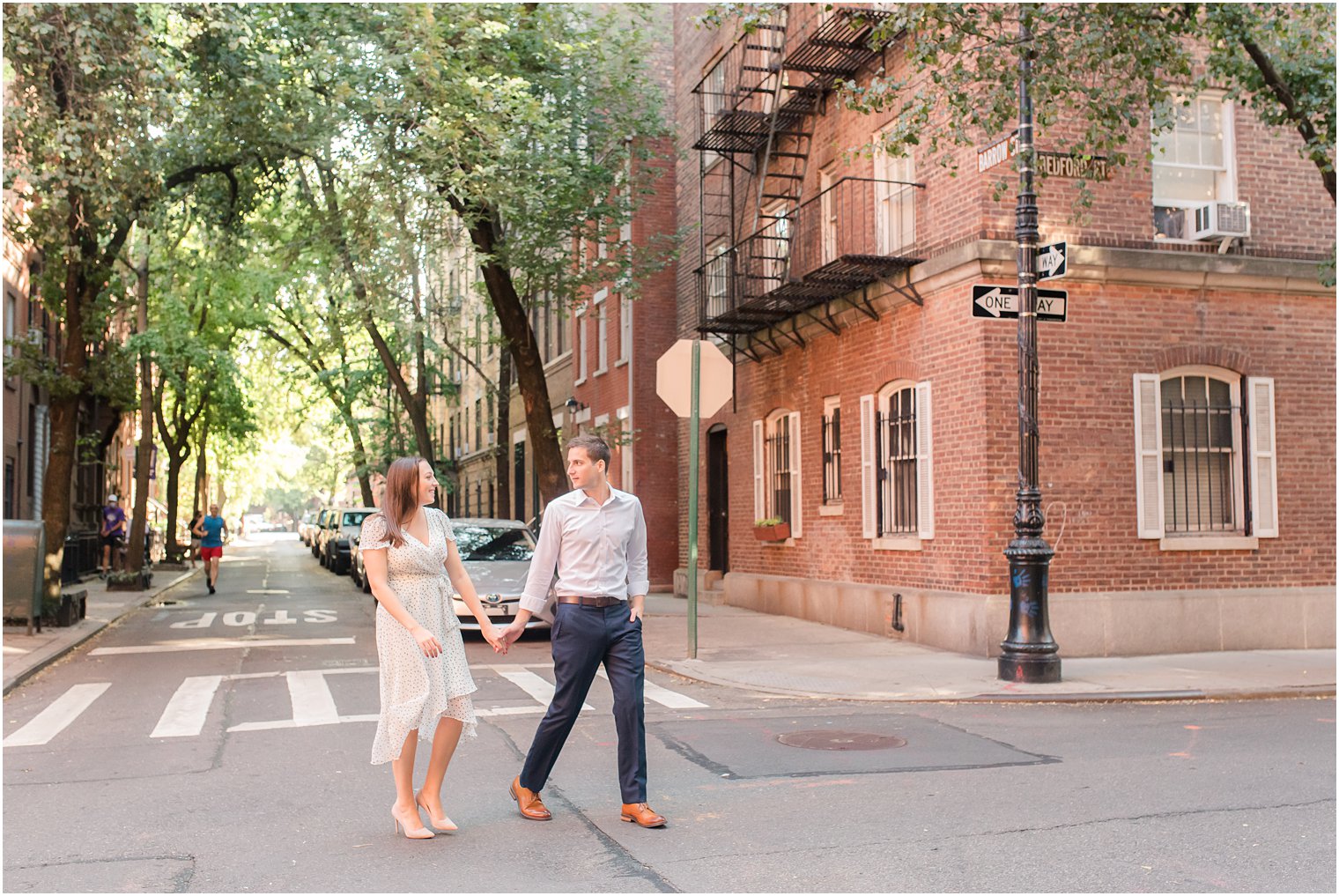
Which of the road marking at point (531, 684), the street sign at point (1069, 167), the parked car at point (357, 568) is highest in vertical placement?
the street sign at point (1069, 167)

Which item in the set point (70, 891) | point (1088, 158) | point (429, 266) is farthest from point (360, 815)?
point (429, 266)

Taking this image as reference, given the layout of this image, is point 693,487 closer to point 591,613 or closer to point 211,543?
point 591,613

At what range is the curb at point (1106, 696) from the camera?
10781 mm

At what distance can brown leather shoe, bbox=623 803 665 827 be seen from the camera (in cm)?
597

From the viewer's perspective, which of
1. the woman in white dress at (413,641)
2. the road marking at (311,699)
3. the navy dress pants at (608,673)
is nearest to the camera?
the woman in white dress at (413,641)

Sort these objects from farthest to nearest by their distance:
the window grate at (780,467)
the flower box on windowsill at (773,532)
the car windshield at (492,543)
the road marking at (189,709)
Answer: the window grate at (780,467), the flower box on windowsill at (773,532), the car windshield at (492,543), the road marking at (189,709)

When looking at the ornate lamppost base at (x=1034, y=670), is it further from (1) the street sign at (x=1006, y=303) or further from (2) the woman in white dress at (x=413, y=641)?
(2) the woman in white dress at (x=413, y=641)

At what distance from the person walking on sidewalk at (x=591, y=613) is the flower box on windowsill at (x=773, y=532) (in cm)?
1307

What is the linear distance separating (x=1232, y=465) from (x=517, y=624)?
11.6 metres

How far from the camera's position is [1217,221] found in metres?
14.7

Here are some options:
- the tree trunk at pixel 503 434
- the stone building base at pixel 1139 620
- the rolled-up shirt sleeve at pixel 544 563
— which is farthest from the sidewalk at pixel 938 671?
the tree trunk at pixel 503 434

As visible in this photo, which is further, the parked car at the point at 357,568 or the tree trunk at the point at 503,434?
the tree trunk at the point at 503,434

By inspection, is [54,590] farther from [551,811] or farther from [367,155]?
[551,811]

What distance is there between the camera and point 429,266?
22594 millimetres
